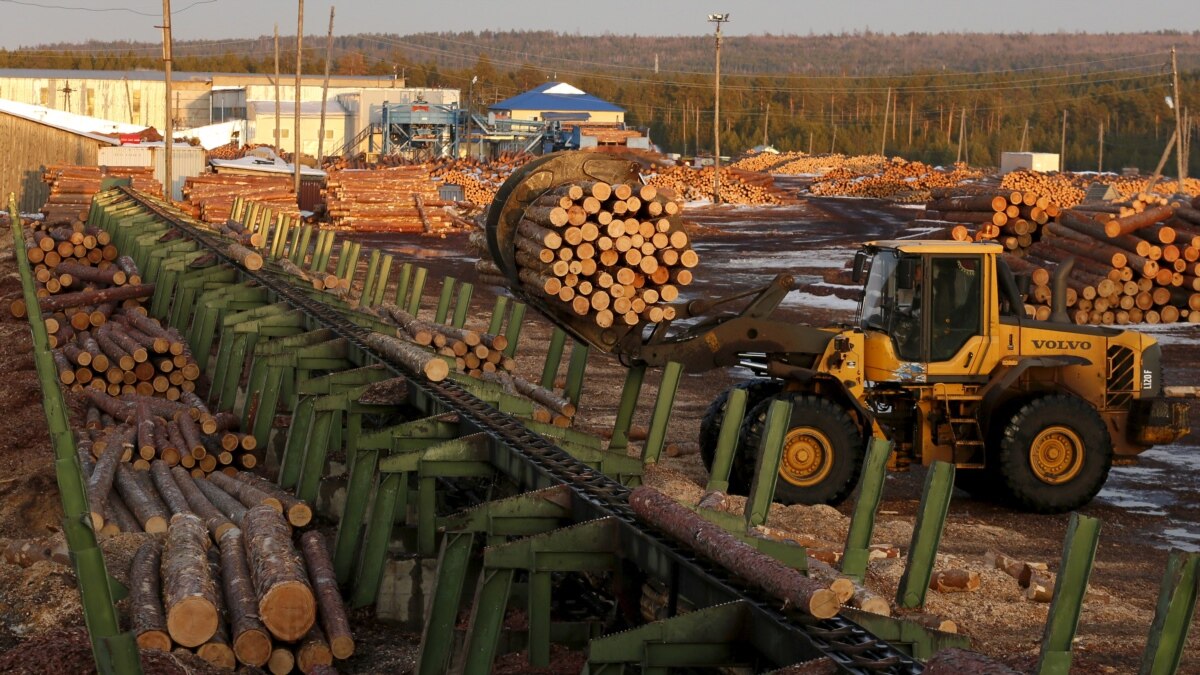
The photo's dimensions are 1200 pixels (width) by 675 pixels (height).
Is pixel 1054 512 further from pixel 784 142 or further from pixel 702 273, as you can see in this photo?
pixel 784 142

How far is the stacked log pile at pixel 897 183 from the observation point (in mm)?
78500

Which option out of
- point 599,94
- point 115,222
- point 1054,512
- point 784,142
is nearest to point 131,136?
point 115,222

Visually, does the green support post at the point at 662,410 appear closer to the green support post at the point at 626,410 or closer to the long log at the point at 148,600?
the green support post at the point at 626,410

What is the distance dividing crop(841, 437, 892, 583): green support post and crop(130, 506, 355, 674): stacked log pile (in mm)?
2957

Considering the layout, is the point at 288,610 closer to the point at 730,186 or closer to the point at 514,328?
the point at 514,328

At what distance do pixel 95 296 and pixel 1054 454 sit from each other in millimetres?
14017

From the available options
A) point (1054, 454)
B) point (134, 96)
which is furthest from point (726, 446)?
point (134, 96)

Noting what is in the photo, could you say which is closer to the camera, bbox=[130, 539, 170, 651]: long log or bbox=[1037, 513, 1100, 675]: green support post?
bbox=[1037, 513, 1100, 675]: green support post

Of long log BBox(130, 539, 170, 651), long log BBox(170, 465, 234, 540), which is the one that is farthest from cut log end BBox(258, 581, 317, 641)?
long log BBox(170, 465, 234, 540)

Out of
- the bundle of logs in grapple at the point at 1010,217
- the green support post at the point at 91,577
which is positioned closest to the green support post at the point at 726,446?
the green support post at the point at 91,577

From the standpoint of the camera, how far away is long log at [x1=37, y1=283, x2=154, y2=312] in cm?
2177

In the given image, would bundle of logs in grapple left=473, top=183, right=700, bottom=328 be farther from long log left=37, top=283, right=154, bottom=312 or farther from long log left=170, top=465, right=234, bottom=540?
long log left=37, top=283, right=154, bottom=312

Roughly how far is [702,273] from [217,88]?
80.0 metres

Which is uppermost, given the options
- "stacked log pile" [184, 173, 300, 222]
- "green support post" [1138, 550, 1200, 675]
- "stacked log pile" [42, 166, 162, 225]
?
"green support post" [1138, 550, 1200, 675]
